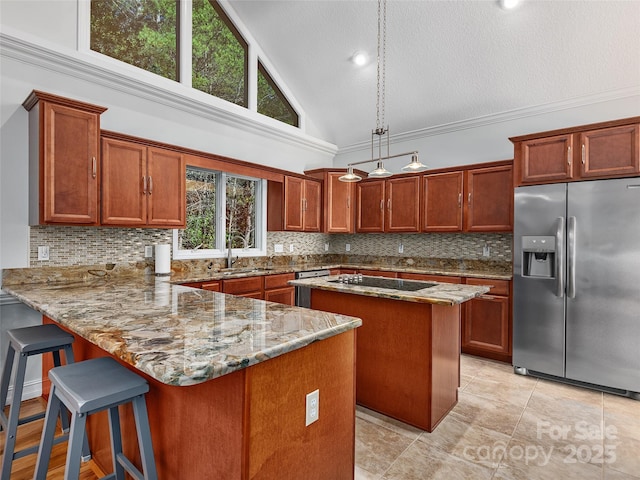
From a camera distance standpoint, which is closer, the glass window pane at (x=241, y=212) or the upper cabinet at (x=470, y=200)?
the upper cabinet at (x=470, y=200)

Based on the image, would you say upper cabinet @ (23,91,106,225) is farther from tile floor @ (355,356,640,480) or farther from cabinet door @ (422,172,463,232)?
cabinet door @ (422,172,463,232)

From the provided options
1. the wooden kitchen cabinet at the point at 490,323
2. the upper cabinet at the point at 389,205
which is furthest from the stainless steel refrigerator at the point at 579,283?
the upper cabinet at the point at 389,205

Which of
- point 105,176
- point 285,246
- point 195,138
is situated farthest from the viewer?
point 285,246

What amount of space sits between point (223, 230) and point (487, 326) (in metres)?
3.37

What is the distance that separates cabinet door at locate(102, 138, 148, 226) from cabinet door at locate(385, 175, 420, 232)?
3.19 m

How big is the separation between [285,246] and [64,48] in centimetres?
336

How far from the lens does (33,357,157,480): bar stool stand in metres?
1.27

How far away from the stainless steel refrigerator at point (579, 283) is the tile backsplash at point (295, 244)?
997 mm

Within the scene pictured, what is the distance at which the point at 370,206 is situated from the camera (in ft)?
17.4

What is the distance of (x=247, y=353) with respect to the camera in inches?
42.8

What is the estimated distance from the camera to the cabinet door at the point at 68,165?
2633 millimetres

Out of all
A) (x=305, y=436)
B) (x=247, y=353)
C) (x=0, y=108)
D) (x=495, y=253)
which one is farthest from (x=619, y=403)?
(x=0, y=108)

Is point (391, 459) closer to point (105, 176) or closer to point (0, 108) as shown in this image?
point (105, 176)

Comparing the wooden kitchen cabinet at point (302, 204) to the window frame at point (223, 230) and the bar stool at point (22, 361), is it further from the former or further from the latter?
the bar stool at point (22, 361)
